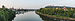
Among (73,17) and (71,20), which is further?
(73,17)

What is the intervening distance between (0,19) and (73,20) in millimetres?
28640

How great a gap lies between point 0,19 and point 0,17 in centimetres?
47

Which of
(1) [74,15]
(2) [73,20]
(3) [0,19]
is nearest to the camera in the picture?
(3) [0,19]

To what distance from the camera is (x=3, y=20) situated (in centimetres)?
4581

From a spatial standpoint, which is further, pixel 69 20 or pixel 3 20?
pixel 69 20

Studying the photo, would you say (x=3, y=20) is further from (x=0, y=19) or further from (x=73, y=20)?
(x=73, y=20)

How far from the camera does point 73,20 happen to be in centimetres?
6538

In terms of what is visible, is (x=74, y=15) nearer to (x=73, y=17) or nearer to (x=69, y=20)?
(x=73, y=17)

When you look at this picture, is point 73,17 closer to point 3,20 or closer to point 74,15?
point 74,15

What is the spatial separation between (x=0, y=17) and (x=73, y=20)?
93.7ft

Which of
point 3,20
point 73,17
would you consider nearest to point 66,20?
point 73,17

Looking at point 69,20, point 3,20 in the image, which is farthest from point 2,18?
point 69,20

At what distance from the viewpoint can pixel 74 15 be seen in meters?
72.8

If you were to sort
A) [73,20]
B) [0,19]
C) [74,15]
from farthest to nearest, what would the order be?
[74,15] < [73,20] < [0,19]
